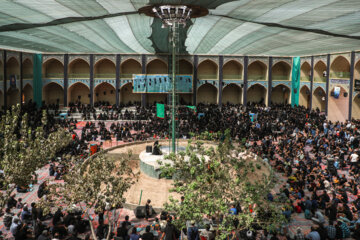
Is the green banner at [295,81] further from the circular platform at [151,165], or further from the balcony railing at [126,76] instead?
the circular platform at [151,165]

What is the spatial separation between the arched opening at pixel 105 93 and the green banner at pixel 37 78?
19.9ft

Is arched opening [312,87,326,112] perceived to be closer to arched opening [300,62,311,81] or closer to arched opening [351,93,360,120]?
arched opening [300,62,311,81]

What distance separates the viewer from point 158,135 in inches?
874

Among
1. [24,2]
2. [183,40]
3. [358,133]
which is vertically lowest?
[358,133]

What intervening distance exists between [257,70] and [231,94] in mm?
4068

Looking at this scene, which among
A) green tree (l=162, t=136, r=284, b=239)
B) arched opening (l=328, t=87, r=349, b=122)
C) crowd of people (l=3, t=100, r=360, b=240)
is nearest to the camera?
green tree (l=162, t=136, r=284, b=239)

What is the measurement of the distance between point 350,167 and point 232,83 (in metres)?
21.7

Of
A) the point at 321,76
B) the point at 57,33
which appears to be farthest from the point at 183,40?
the point at 321,76

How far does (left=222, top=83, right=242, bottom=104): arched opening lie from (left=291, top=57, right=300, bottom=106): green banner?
616 cm

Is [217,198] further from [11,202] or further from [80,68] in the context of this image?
[80,68]

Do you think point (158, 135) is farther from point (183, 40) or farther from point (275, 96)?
point (275, 96)

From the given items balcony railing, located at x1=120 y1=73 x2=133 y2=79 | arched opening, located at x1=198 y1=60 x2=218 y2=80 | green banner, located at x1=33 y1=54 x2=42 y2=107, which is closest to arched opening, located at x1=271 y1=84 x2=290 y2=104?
arched opening, located at x1=198 y1=60 x2=218 y2=80

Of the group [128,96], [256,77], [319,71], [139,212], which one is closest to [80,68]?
[128,96]

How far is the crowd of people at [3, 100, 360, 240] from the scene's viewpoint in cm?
855
